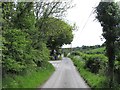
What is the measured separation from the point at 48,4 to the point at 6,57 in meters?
17.4

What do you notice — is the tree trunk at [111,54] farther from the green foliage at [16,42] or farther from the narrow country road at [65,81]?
the green foliage at [16,42]

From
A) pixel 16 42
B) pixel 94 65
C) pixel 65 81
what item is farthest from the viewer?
pixel 94 65

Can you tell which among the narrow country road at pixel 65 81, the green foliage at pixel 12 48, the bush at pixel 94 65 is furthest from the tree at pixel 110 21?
the bush at pixel 94 65

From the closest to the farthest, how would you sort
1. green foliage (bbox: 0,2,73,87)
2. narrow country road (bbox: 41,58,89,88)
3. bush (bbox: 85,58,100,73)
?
1. green foliage (bbox: 0,2,73,87)
2. narrow country road (bbox: 41,58,89,88)
3. bush (bbox: 85,58,100,73)

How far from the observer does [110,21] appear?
22.7m

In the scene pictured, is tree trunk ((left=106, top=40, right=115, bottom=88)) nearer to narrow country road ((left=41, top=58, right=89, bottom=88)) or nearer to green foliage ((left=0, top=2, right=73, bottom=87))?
narrow country road ((left=41, top=58, right=89, bottom=88))

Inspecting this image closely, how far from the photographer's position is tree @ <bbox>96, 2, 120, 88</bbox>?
22406 millimetres

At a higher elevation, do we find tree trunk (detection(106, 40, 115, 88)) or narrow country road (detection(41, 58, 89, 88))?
tree trunk (detection(106, 40, 115, 88))

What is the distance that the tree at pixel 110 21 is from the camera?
22.4 metres

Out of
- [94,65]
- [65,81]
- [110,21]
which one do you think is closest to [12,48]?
[110,21]

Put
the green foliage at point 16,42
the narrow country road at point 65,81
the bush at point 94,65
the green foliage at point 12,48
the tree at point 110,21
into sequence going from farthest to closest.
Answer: the bush at point 94,65 → the narrow country road at point 65,81 → the tree at point 110,21 → the green foliage at point 16,42 → the green foliage at point 12,48

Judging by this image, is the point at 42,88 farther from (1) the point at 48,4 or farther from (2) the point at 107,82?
(1) the point at 48,4

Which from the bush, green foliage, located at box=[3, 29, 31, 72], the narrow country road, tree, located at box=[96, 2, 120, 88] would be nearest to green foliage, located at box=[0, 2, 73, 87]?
green foliage, located at box=[3, 29, 31, 72]

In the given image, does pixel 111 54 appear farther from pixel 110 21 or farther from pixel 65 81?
pixel 65 81
